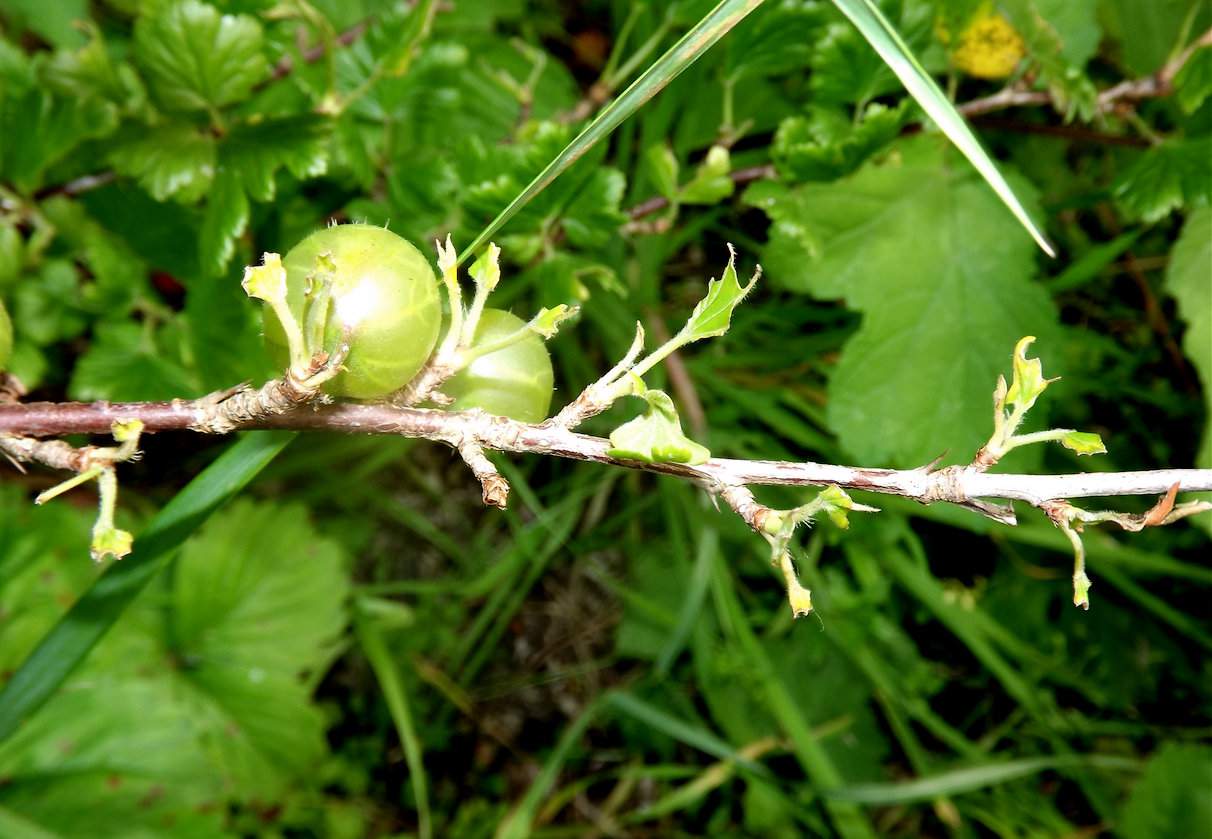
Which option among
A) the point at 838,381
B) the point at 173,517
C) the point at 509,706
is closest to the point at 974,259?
the point at 838,381

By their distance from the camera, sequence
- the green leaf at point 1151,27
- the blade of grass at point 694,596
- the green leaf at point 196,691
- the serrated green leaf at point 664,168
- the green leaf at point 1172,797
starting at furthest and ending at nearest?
1. the green leaf at point 1172,797
2. the blade of grass at point 694,596
3. the green leaf at point 196,691
4. the green leaf at point 1151,27
5. the serrated green leaf at point 664,168

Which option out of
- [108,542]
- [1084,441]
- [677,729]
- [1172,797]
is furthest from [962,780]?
[108,542]

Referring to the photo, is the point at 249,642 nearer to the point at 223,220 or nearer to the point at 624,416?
the point at 624,416

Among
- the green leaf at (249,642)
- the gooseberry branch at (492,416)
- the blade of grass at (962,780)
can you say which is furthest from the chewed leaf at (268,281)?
the blade of grass at (962,780)

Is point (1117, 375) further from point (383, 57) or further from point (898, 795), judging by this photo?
point (383, 57)

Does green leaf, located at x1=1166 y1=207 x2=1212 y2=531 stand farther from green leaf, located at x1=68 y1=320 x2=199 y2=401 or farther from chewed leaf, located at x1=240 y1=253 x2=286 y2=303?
green leaf, located at x1=68 y1=320 x2=199 y2=401

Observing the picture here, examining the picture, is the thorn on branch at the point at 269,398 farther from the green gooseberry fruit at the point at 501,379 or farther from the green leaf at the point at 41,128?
the green leaf at the point at 41,128
